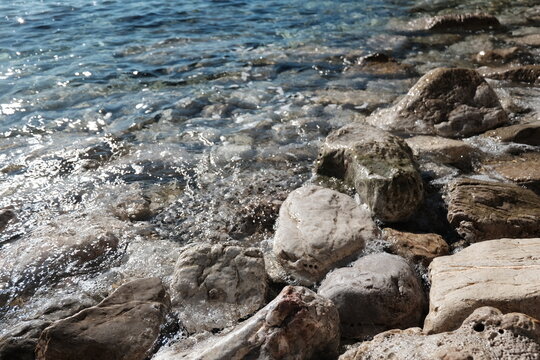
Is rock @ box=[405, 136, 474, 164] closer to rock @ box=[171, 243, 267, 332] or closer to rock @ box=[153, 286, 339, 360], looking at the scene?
rock @ box=[171, 243, 267, 332]

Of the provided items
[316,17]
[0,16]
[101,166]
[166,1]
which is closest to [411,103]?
[101,166]

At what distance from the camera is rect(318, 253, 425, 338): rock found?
3506 millimetres

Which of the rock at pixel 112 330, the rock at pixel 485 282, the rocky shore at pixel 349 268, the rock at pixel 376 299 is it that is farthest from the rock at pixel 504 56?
the rock at pixel 112 330

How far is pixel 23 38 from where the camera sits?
1071 cm

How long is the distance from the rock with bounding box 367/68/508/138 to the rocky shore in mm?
17

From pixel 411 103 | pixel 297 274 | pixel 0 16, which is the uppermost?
pixel 0 16

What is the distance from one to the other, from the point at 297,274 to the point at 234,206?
122 cm

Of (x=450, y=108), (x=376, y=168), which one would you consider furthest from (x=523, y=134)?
(x=376, y=168)

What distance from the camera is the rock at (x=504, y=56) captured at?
8586 mm

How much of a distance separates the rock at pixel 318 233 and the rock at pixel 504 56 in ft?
16.9

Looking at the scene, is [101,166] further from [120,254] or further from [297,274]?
[297,274]

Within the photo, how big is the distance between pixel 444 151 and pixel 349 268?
7.65ft

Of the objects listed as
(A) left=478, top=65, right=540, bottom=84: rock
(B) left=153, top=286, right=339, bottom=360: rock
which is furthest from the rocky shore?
(A) left=478, top=65, right=540, bottom=84: rock

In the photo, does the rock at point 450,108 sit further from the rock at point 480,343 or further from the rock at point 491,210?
the rock at point 480,343
